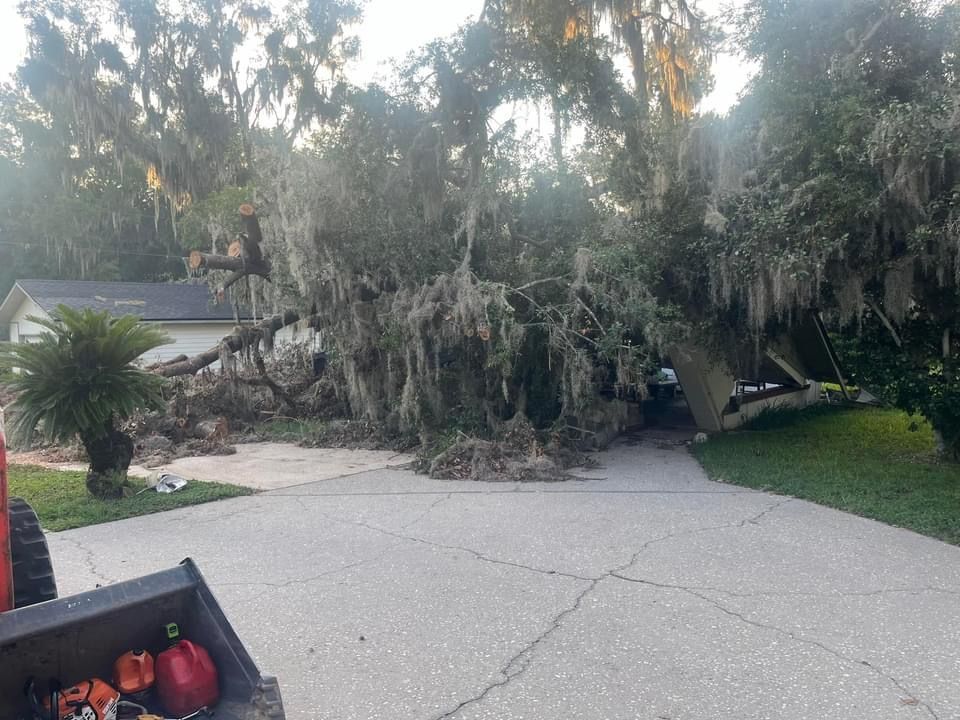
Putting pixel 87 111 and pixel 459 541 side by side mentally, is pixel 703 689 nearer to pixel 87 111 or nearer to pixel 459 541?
pixel 459 541

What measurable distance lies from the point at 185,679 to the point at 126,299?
20.3m

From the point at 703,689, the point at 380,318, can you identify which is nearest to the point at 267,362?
the point at 380,318

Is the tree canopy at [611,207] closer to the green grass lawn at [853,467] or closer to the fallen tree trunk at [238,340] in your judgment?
the fallen tree trunk at [238,340]

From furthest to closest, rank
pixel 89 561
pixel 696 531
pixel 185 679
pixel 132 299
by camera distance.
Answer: pixel 132 299 → pixel 696 531 → pixel 89 561 → pixel 185 679

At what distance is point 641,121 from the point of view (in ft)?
34.5

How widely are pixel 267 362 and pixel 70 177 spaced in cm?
1753

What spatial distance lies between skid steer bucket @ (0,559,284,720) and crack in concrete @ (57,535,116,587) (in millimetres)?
2527

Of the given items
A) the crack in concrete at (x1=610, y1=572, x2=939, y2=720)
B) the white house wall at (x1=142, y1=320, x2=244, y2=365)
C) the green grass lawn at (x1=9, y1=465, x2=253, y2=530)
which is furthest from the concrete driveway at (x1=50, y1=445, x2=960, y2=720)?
the white house wall at (x1=142, y1=320, x2=244, y2=365)


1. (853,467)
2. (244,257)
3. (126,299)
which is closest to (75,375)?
(244,257)

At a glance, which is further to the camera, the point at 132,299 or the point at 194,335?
the point at 194,335

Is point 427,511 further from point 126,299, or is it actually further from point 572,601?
point 126,299

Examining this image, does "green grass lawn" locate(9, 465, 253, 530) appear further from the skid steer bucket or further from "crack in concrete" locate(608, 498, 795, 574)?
"crack in concrete" locate(608, 498, 795, 574)

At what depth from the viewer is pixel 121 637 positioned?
280 cm

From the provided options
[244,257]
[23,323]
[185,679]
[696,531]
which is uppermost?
[244,257]
